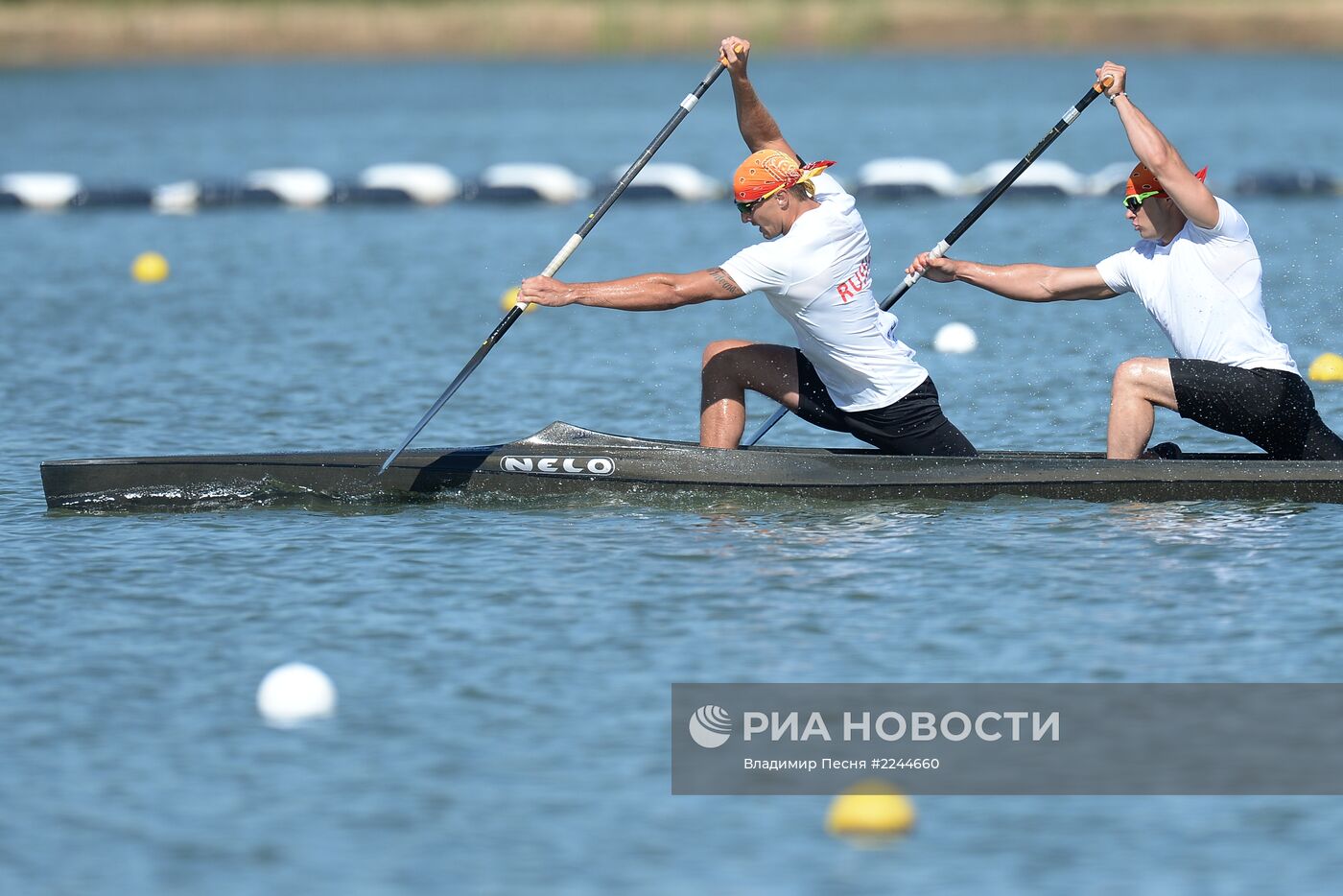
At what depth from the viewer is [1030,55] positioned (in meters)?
49.9

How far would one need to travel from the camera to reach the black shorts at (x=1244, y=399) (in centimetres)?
883

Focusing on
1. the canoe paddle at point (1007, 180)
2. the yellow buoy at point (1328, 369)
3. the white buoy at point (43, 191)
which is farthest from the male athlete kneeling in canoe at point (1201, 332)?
the white buoy at point (43, 191)

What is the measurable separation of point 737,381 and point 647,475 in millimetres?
632

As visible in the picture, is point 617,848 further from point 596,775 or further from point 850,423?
point 850,423

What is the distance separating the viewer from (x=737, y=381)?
30.6ft

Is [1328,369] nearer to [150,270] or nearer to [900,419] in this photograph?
[900,419]

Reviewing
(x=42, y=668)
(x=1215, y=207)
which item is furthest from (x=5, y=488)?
(x=1215, y=207)

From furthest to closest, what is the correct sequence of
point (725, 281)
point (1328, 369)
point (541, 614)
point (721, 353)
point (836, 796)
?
point (1328, 369), point (721, 353), point (725, 281), point (541, 614), point (836, 796)

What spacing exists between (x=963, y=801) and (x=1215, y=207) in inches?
145

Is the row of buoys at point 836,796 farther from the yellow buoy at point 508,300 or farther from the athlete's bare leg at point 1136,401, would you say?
the yellow buoy at point 508,300

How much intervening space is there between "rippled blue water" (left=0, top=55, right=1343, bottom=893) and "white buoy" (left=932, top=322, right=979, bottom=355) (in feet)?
0.67

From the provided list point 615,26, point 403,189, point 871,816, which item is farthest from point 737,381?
point 615,26

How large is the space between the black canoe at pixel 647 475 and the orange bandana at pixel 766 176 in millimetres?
1415

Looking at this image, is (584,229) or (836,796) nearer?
(836,796)
